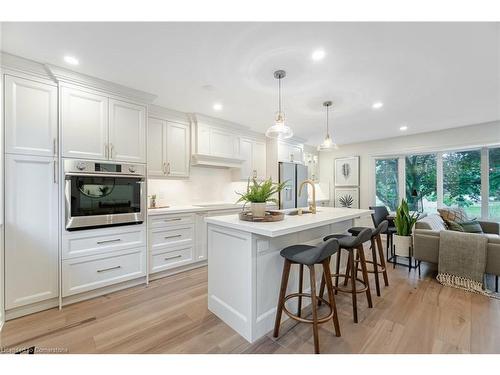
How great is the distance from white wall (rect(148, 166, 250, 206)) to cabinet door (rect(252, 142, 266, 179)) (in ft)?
1.28

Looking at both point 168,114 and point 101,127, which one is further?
point 168,114

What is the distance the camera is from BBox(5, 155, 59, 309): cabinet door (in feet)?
6.31

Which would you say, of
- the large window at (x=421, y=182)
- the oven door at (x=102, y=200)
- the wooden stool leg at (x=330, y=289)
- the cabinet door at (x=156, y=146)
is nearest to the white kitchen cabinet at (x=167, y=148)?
the cabinet door at (x=156, y=146)

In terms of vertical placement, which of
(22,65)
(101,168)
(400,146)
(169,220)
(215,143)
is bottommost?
(169,220)

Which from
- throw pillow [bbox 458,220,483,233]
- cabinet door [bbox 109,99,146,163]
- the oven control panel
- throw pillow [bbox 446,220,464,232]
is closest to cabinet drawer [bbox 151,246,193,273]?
the oven control panel

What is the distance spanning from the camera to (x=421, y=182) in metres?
4.89

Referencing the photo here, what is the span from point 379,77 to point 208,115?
2435 millimetres

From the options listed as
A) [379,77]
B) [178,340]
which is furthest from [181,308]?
[379,77]

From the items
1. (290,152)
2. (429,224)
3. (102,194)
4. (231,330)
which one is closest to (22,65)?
(102,194)

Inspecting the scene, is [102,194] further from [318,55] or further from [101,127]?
[318,55]

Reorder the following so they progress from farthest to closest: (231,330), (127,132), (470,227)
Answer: (470,227), (127,132), (231,330)

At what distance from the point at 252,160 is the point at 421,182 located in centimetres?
386

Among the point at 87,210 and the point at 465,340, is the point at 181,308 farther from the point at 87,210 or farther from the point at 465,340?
the point at 465,340
